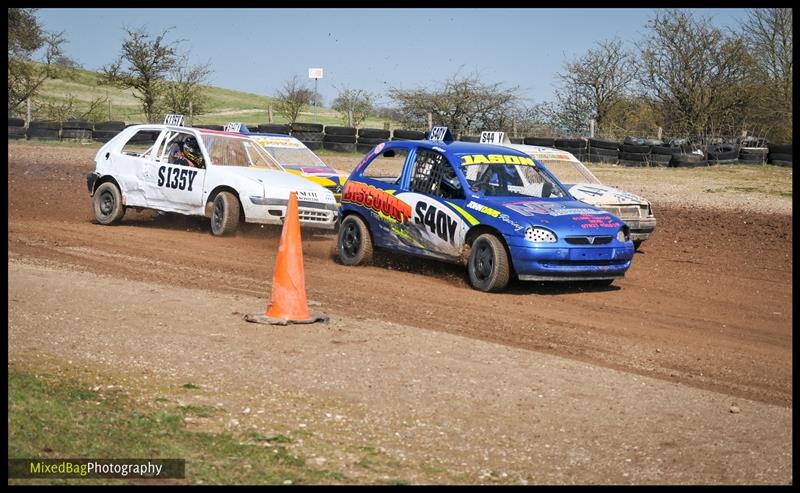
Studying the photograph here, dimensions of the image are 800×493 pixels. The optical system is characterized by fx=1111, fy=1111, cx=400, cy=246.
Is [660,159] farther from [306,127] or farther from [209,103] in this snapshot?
[209,103]

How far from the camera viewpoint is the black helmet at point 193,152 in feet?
53.6

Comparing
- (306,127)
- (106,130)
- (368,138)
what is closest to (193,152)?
(368,138)

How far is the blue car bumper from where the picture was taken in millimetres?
11391

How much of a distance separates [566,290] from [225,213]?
18.6 ft

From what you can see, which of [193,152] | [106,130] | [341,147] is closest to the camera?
[193,152]

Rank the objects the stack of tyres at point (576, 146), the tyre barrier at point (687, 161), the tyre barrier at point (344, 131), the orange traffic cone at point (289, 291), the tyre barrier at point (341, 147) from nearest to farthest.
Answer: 1. the orange traffic cone at point (289, 291)
2. the tyre barrier at point (687, 161)
3. the stack of tyres at point (576, 146)
4. the tyre barrier at point (341, 147)
5. the tyre barrier at point (344, 131)

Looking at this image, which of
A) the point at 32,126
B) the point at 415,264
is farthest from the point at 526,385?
the point at 32,126

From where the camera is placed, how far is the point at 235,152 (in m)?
16.6

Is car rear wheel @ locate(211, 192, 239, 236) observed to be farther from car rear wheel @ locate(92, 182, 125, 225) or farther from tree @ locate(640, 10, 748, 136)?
tree @ locate(640, 10, 748, 136)

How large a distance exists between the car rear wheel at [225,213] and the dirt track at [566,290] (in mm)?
216

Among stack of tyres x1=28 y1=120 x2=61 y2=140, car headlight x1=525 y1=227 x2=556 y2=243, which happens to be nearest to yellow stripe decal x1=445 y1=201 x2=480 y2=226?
car headlight x1=525 y1=227 x2=556 y2=243

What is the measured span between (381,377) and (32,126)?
105ft

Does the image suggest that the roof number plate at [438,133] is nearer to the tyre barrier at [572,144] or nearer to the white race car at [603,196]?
the white race car at [603,196]

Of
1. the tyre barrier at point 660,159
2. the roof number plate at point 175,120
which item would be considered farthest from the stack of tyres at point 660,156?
the roof number plate at point 175,120
